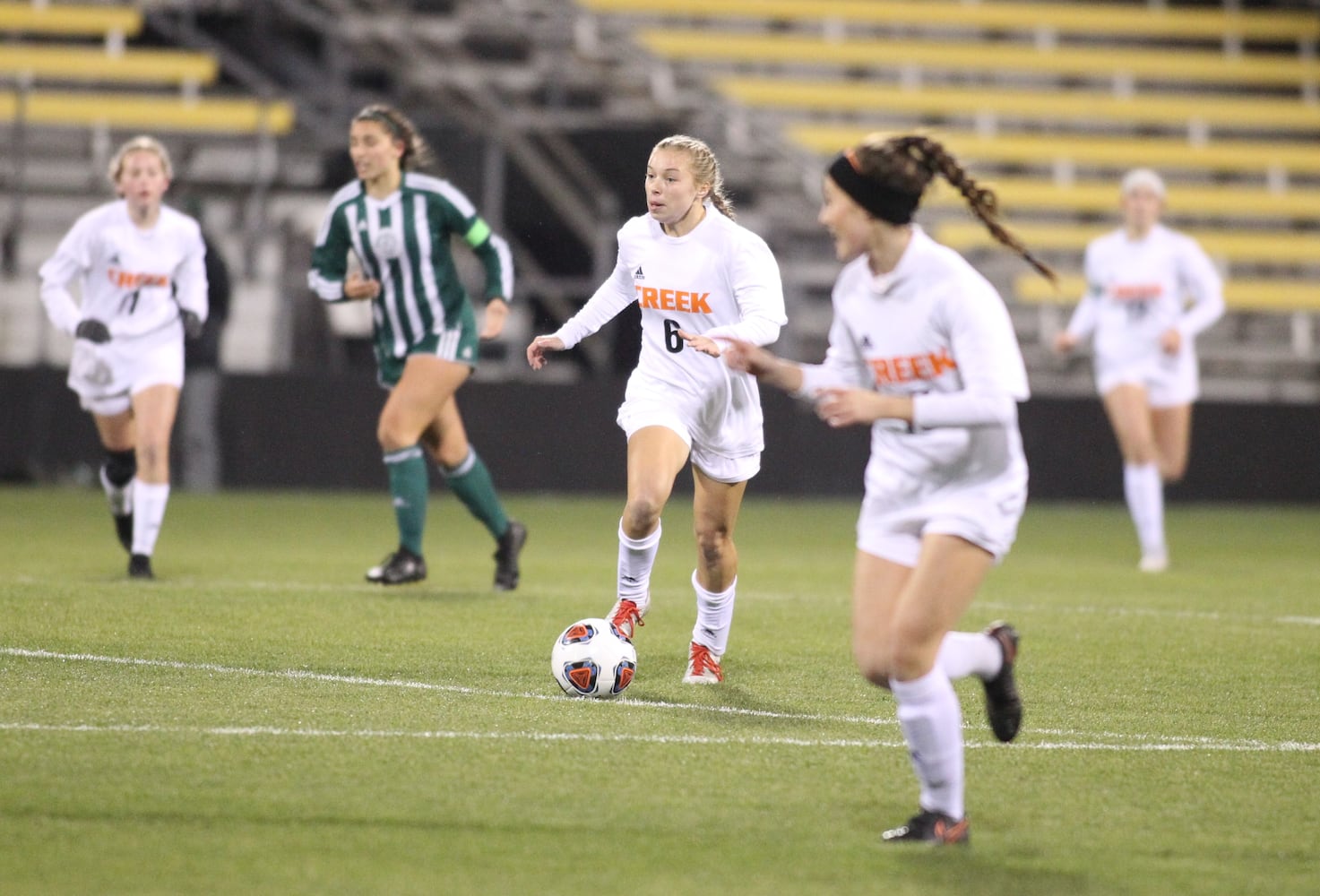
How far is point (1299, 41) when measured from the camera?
21625mm

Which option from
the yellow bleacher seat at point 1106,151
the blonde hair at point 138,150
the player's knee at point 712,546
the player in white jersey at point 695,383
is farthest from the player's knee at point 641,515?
the yellow bleacher seat at point 1106,151

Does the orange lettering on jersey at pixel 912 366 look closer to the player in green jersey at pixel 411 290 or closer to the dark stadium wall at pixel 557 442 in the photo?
the player in green jersey at pixel 411 290

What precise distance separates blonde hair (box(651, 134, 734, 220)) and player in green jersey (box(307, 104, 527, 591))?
2267 millimetres

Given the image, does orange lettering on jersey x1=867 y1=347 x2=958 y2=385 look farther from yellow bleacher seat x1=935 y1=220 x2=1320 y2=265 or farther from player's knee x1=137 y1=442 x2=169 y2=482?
yellow bleacher seat x1=935 y1=220 x2=1320 y2=265

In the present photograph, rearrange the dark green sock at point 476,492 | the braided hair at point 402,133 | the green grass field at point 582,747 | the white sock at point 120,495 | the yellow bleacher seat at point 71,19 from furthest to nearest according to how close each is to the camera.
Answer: the yellow bleacher seat at point 71,19, the white sock at point 120,495, the dark green sock at point 476,492, the braided hair at point 402,133, the green grass field at point 582,747

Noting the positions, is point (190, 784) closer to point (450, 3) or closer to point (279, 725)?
point (279, 725)

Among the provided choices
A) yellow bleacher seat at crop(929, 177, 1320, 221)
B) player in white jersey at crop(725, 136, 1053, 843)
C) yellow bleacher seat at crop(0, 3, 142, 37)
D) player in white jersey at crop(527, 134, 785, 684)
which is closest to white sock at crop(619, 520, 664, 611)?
player in white jersey at crop(527, 134, 785, 684)

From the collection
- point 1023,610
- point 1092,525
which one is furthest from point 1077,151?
point 1023,610

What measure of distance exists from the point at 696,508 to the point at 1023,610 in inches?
112

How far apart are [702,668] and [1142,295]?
6.11 meters

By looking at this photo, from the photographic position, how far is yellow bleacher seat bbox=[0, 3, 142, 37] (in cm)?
1834

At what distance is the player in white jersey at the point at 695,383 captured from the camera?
6453mm

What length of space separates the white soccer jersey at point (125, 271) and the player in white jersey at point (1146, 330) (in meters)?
5.39

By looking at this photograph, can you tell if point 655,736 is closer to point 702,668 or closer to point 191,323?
point 702,668
